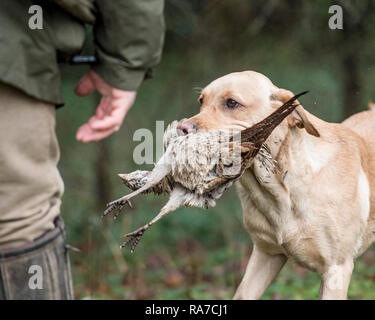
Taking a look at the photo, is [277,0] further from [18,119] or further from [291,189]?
[18,119]

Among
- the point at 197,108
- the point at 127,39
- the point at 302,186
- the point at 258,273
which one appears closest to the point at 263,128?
the point at 302,186

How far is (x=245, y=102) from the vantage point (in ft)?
9.72

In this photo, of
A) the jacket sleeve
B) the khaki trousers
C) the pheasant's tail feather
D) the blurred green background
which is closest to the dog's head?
the pheasant's tail feather

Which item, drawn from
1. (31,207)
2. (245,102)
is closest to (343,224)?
(245,102)

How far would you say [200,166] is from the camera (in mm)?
2525

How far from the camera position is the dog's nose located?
271 cm

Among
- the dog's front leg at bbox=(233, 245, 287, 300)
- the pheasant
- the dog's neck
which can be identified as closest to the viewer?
the pheasant

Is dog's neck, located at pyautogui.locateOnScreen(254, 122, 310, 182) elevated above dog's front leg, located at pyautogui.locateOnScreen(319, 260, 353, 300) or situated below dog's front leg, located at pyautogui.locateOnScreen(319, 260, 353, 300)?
above

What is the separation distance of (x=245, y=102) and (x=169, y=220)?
5502 mm

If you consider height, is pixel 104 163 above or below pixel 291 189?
below

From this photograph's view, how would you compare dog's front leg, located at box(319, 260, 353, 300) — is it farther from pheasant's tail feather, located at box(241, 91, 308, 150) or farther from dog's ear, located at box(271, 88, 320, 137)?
pheasant's tail feather, located at box(241, 91, 308, 150)

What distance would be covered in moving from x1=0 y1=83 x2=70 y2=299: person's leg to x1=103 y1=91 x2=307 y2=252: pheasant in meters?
0.48

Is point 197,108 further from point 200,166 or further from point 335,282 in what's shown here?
point 200,166

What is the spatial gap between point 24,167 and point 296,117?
1434mm
